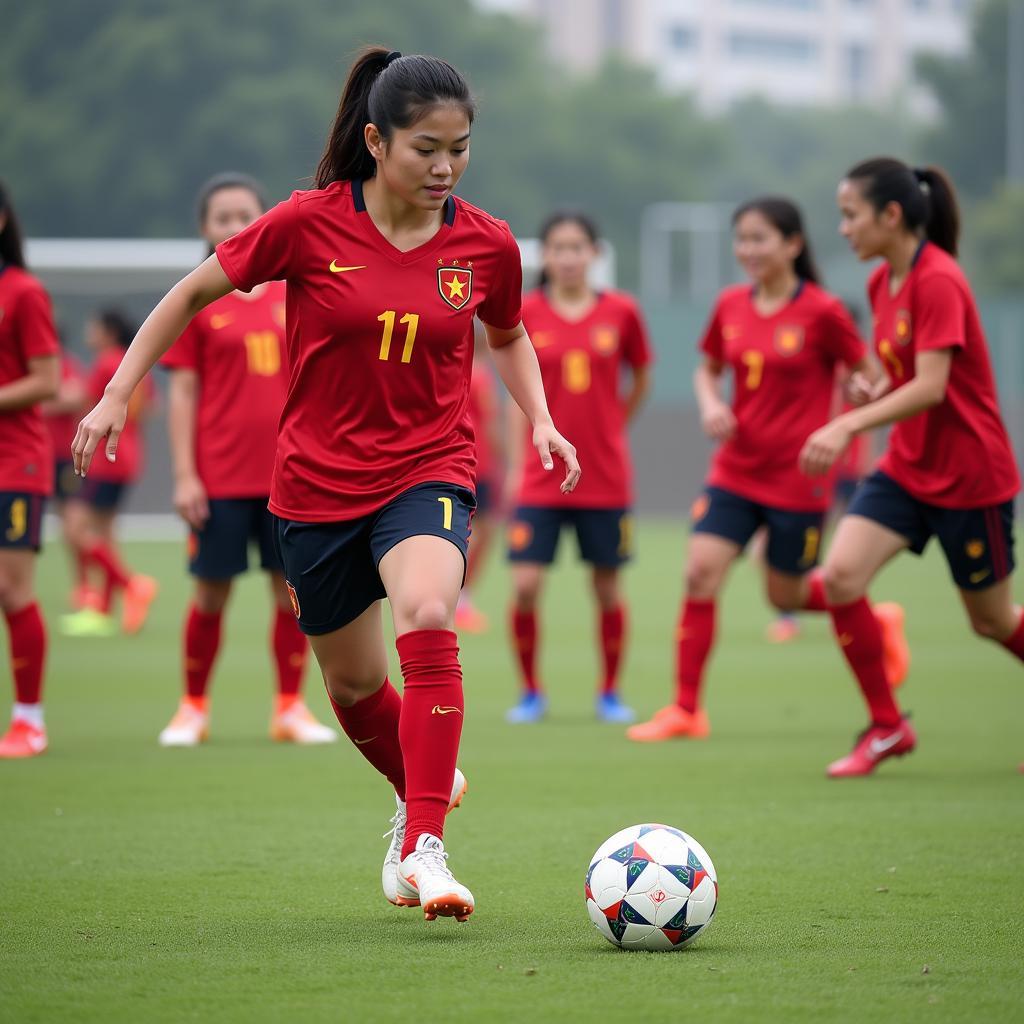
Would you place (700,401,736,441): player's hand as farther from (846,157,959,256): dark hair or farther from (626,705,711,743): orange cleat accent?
(846,157,959,256): dark hair

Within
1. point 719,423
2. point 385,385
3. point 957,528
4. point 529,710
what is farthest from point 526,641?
point 385,385

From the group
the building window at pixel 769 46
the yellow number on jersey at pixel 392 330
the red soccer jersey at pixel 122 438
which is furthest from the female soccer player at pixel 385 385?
the building window at pixel 769 46

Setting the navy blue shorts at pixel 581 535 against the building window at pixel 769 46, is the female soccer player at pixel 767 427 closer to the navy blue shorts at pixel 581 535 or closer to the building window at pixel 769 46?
the navy blue shorts at pixel 581 535

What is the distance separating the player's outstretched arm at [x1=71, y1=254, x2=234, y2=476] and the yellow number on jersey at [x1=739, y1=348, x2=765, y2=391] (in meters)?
4.20

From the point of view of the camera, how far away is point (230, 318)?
8.38m

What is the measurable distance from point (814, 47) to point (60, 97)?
5653 centimetres

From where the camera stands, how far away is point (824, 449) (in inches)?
264

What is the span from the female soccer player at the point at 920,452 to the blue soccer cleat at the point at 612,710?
2098mm

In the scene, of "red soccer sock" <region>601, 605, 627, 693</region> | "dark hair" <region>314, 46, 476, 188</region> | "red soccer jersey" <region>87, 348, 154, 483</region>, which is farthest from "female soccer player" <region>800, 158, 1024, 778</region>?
"red soccer jersey" <region>87, 348, 154, 483</region>

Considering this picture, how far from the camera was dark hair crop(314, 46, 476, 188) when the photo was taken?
4.81 metres

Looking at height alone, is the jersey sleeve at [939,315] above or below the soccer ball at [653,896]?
above

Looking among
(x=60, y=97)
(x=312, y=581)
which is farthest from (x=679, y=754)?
(x=60, y=97)

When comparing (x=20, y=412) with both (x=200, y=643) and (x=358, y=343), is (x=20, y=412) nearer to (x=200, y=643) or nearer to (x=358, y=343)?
(x=200, y=643)

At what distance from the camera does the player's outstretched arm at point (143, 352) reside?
15.4ft
